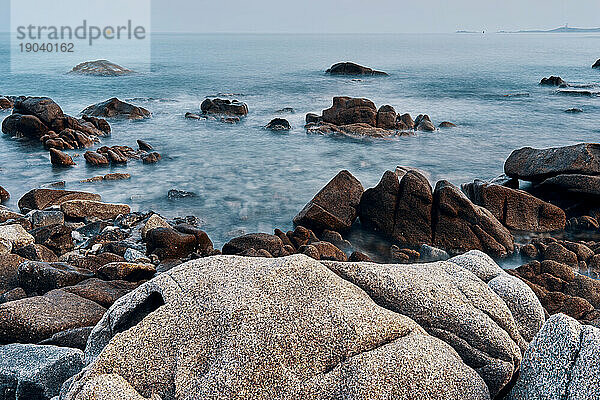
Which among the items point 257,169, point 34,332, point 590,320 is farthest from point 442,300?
point 257,169

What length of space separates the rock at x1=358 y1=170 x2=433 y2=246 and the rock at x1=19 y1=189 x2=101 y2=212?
7.01m

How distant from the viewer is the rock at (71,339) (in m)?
5.43

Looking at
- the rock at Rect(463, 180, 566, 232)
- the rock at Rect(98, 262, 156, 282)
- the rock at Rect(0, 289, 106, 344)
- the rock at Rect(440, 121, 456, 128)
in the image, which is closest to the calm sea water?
the rock at Rect(440, 121, 456, 128)

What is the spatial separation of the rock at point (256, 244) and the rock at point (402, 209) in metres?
2.42

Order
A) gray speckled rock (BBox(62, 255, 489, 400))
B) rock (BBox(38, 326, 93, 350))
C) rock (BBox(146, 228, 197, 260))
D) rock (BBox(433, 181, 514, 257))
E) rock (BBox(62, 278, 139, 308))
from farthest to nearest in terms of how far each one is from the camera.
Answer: rock (BBox(433, 181, 514, 257)) → rock (BBox(146, 228, 197, 260)) → rock (BBox(62, 278, 139, 308)) → rock (BBox(38, 326, 93, 350)) → gray speckled rock (BBox(62, 255, 489, 400))

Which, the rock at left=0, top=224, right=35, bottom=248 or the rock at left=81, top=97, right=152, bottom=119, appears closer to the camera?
the rock at left=0, top=224, right=35, bottom=248

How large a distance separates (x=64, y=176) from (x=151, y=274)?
9311 millimetres

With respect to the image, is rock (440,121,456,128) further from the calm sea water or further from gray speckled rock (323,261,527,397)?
gray speckled rock (323,261,527,397)

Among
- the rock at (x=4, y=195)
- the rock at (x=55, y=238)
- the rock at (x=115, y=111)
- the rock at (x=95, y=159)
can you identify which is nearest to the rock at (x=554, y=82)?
the rock at (x=115, y=111)

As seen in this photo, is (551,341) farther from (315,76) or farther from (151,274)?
(315,76)

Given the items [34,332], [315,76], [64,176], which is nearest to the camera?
[34,332]

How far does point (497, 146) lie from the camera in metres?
21.0

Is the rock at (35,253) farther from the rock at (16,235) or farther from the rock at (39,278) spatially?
the rock at (39,278)

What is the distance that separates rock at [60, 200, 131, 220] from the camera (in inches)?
466
